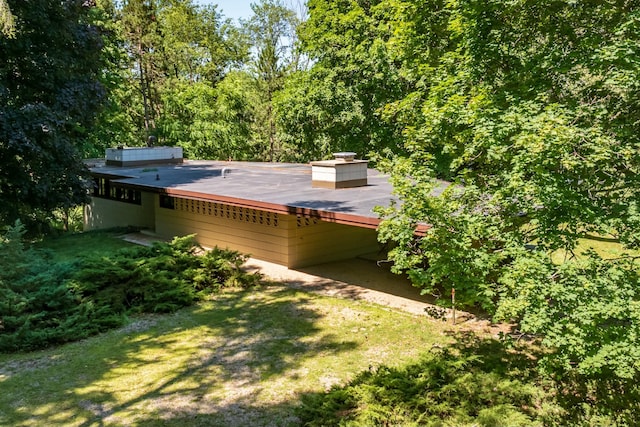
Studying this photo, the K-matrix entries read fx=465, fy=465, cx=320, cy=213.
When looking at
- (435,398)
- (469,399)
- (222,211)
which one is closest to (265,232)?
(222,211)

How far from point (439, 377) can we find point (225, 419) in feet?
9.34

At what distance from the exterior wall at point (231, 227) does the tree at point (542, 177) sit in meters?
6.48

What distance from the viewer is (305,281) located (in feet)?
38.7

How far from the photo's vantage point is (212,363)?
738cm

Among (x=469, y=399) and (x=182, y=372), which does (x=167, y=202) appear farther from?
(x=469, y=399)

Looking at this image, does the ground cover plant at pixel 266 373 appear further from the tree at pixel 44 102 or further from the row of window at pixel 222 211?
the tree at pixel 44 102

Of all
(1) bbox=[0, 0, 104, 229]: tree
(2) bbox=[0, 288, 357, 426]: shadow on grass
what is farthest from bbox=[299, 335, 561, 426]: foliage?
(1) bbox=[0, 0, 104, 229]: tree

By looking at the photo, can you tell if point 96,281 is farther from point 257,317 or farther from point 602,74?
point 602,74

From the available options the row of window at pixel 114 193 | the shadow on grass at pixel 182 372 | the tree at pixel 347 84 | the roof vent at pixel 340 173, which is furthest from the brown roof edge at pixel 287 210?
the tree at pixel 347 84

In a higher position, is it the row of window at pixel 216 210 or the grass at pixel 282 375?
the row of window at pixel 216 210

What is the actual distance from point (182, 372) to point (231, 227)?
7.30 m

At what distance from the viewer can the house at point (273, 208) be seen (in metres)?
11.3

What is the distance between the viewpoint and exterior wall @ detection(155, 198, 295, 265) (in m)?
12.8

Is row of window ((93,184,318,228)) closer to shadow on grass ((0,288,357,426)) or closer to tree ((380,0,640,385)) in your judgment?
shadow on grass ((0,288,357,426))
